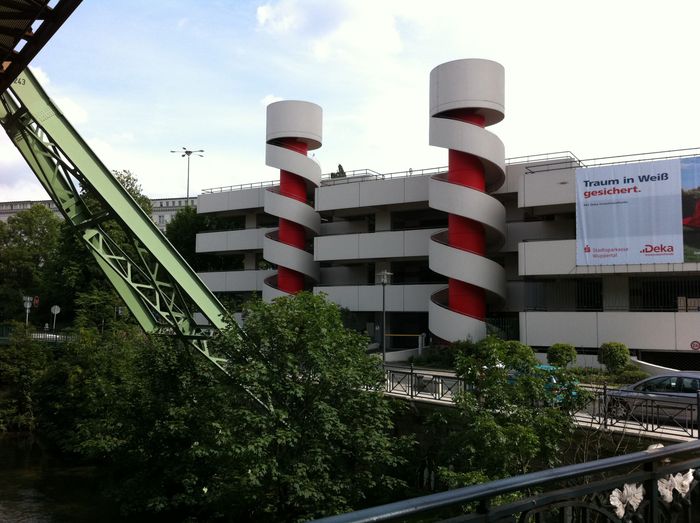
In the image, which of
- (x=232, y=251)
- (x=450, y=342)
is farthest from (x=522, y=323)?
(x=232, y=251)

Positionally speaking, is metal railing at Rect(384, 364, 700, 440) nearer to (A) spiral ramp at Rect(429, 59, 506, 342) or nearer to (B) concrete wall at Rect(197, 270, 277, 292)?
(A) spiral ramp at Rect(429, 59, 506, 342)

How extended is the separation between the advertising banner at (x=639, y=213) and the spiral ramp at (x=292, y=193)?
19.2m

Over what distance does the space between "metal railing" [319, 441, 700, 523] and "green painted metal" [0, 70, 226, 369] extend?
1417 cm

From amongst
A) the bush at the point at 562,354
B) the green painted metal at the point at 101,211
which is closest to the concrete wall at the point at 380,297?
the bush at the point at 562,354

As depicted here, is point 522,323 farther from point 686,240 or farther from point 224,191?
point 224,191

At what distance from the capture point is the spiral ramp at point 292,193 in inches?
1694

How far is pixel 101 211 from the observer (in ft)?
54.0

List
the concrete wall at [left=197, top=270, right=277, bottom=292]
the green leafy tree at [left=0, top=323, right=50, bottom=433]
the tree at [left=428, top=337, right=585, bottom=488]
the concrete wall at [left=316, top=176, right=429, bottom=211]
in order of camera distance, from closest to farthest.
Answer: the tree at [left=428, top=337, right=585, bottom=488]
the green leafy tree at [left=0, top=323, right=50, bottom=433]
the concrete wall at [left=316, top=176, right=429, bottom=211]
the concrete wall at [left=197, top=270, right=277, bottom=292]

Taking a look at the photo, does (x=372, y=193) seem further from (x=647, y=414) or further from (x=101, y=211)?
Result: (x=647, y=414)

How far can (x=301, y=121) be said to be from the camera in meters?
43.3

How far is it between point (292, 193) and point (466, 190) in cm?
1477

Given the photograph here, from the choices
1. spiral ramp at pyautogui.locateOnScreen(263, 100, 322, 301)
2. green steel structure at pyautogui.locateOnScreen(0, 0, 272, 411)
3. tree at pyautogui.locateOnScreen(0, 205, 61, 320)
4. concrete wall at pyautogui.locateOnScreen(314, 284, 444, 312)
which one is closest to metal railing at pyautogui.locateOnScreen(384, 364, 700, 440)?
green steel structure at pyautogui.locateOnScreen(0, 0, 272, 411)

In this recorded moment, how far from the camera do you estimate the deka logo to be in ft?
95.0

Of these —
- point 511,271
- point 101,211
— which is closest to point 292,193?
point 511,271
